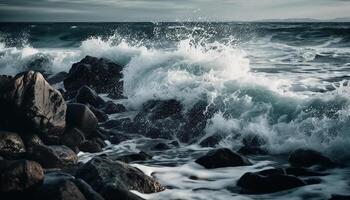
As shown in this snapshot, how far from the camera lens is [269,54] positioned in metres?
21.0

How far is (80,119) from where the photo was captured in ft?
27.8

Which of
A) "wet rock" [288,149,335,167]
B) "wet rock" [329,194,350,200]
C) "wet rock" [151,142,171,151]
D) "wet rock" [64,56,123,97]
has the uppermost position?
"wet rock" [64,56,123,97]

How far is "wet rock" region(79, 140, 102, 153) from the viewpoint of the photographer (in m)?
8.06

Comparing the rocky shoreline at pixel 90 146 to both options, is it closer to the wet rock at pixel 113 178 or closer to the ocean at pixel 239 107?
the wet rock at pixel 113 178

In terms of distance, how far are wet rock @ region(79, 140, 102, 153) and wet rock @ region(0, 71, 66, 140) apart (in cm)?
49

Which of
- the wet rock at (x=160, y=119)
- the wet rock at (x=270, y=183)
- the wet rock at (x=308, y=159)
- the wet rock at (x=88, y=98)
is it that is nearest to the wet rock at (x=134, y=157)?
the wet rock at (x=160, y=119)

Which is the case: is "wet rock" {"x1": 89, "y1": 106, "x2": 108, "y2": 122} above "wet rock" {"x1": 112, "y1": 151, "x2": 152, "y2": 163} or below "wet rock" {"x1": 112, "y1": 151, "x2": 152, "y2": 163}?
above

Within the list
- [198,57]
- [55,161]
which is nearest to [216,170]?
[55,161]

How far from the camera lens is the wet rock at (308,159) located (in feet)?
22.3

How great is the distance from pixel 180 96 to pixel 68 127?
3.16 metres

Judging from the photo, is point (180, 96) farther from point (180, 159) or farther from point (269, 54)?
point (269, 54)

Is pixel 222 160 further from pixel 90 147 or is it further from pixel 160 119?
pixel 160 119

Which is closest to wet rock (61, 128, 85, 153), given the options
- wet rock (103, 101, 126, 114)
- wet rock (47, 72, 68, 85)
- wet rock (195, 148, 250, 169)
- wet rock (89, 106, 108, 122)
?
wet rock (89, 106, 108, 122)

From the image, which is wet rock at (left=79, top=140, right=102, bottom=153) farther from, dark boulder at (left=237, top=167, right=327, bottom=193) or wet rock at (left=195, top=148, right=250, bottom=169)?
dark boulder at (left=237, top=167, right=327, bottom=193)
